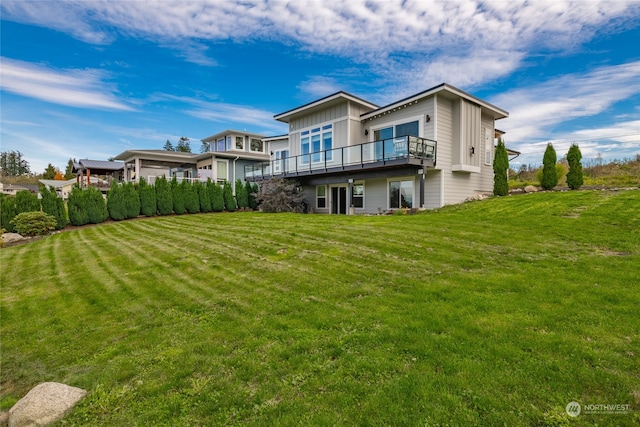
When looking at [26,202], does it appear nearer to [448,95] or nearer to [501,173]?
[448,95]

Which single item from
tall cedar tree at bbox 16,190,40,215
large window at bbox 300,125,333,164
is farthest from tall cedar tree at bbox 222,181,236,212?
tall cedar tree at bbox 16,190,40,215

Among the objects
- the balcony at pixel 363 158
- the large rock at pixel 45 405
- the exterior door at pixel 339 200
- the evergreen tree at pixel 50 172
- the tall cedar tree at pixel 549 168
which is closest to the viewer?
the large rock at pixel 45 405

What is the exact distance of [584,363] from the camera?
8.72 feet

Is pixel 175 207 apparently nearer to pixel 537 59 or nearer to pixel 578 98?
pixel 537 59

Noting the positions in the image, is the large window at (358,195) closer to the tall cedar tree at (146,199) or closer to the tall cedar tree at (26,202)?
the tall cedar tree at (146,199)

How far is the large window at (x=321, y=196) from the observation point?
19469 mm

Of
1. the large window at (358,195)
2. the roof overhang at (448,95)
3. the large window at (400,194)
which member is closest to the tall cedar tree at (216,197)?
the large window at (358,195)

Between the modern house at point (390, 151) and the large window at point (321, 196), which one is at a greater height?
the modern house at point (390, 151)

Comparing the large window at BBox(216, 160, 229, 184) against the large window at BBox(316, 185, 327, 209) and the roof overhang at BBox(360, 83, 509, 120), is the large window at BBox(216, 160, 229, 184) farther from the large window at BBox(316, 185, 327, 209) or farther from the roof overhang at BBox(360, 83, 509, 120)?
the roof overhang at BBox(360, 83, 509, 120)

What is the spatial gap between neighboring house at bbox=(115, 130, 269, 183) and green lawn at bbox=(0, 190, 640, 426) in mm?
20666

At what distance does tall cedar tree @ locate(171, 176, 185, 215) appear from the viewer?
19766 mm

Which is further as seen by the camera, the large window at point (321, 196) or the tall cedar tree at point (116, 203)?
the large window at point (321, 196)

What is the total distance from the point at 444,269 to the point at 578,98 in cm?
1960

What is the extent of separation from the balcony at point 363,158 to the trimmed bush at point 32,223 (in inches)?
461
